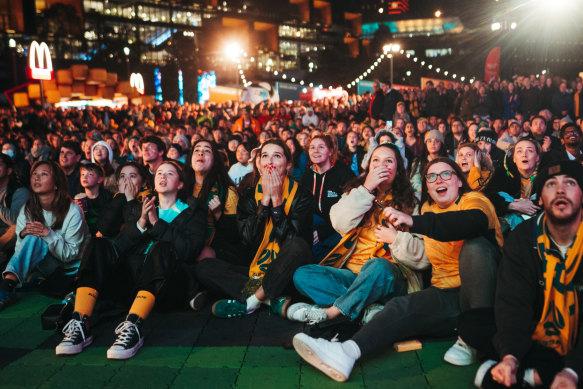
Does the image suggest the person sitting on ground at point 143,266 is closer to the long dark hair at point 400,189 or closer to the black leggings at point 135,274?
the black leggings at point 135,274

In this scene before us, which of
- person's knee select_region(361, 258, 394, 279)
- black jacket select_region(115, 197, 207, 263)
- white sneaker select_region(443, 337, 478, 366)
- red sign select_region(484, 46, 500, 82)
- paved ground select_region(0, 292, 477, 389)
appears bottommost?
paved ground select_region(0, 292, 477, 389)

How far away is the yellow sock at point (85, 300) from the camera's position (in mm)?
3801

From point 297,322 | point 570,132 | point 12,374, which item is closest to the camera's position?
point 12,374

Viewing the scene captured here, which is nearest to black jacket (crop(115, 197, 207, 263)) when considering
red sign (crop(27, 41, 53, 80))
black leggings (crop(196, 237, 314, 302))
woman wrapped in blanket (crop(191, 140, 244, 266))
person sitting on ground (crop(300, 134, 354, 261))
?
black leggings (crop(196, 237, 314, 302))

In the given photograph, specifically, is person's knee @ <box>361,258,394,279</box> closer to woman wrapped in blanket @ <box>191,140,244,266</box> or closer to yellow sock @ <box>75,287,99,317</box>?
woman wrapped in blanket @ <box>191,140,244,266</box>

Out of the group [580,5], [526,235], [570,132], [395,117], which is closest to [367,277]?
[526,235]

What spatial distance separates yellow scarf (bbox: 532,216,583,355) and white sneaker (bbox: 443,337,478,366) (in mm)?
488

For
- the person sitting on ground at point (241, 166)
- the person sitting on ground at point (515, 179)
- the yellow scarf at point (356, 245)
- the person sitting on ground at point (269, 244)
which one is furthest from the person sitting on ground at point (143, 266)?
the person sitting on ground at point (241, 166)

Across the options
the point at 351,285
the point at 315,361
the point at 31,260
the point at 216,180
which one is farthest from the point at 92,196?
the point at 315,361

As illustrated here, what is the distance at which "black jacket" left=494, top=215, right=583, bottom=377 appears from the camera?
2.71m

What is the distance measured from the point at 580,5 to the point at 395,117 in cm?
3329

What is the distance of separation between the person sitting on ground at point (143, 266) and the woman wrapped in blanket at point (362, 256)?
1047 millimetres

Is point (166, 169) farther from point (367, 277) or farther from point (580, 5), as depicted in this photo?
point (580, 5)

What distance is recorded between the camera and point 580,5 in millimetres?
36719
